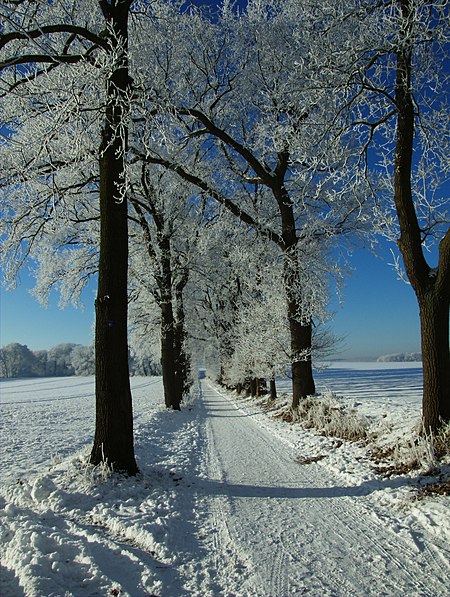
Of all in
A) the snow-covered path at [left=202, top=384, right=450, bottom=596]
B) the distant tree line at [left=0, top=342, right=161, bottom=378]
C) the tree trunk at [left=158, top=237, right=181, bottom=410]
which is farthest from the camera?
the distant tree line at [left=0, top=342, right=161, bottom=378]

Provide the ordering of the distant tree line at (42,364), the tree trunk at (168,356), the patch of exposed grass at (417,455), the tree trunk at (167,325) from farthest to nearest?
the distant tree line at (42,364) < the tree trunk at (168,356) < the tree trunk at (167,325) < the patch of exposed grass at (417,455)


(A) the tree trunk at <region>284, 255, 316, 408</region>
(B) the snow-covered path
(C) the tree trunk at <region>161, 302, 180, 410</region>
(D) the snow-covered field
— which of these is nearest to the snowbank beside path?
(D) the snow-covered field

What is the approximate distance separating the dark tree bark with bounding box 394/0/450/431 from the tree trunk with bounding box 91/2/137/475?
430 cm

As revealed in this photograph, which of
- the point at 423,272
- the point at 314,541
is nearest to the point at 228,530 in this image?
the point at 314,541

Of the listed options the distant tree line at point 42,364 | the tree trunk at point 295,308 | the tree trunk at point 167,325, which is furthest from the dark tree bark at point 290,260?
the distant tree line at point 42,364

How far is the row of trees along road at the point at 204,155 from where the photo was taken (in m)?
5.73

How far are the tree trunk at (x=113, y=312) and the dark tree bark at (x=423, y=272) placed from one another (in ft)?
14.1

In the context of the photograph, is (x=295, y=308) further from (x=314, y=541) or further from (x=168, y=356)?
(x=314, y=541)

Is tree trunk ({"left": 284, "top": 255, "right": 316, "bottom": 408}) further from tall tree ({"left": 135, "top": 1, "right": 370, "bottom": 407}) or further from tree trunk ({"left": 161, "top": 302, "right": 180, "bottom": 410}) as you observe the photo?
tree trunk ({"left": 161, "top": 302, "right": 180, "bottom": 410})

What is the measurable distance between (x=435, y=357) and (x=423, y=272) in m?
1.33

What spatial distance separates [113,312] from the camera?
5906 millimetres

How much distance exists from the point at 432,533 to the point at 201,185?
29.1ft

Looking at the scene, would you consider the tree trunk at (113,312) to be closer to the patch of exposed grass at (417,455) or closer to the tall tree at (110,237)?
the tall tree at (110,237)

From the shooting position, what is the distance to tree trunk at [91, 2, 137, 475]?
566 centimetres
